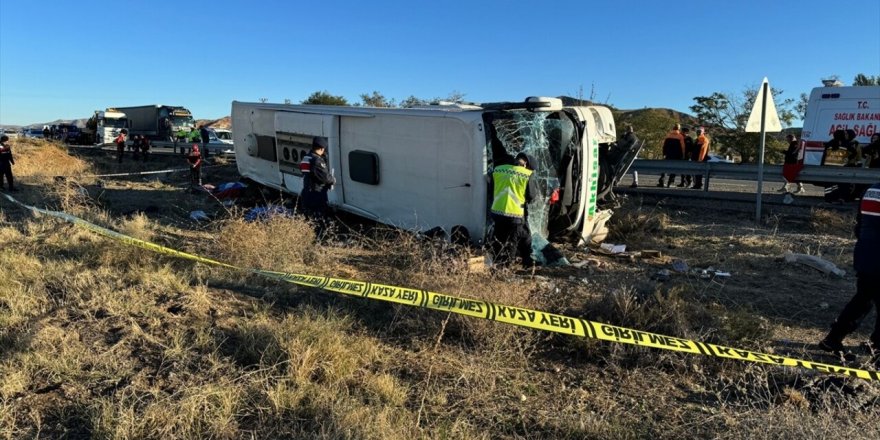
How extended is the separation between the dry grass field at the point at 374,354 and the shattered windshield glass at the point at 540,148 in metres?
0.76

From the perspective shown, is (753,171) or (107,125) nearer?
(753,171)

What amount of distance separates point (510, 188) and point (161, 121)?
36.0 meters

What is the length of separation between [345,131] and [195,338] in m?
5.06

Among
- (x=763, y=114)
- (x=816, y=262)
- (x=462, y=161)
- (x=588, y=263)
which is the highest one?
(x=763, y=114)

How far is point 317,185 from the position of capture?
8062 mm

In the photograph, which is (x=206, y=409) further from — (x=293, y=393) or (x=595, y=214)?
(x=595, y=214)

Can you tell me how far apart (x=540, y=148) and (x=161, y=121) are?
3548cm

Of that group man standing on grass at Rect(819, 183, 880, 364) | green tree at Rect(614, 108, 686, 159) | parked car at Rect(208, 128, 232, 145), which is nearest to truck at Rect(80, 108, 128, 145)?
parked car at Rect(208, 128, 232, 145)

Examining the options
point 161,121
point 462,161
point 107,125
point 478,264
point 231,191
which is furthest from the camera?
point 107,125

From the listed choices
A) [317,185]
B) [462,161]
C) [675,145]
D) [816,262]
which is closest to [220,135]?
[675,145]

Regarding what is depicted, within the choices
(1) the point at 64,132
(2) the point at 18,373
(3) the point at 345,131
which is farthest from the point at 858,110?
(1) the point at 64,132

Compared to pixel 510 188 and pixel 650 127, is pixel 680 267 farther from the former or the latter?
pixel 650 127

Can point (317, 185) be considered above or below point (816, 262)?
above

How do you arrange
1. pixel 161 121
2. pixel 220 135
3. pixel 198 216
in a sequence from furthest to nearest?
pixel 161 121 → pixel 220 135 → pixel 198 216
